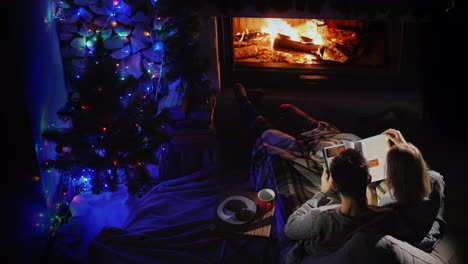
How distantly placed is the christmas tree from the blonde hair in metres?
1.80

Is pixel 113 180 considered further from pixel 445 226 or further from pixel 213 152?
pixel 445 226

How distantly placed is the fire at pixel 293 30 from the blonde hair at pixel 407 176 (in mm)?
2458

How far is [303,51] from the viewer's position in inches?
177

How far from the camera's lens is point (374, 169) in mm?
2469

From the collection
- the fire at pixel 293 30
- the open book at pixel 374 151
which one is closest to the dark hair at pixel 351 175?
the open book at pixel 374 151

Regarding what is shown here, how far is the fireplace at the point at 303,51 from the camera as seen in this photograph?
4301mm

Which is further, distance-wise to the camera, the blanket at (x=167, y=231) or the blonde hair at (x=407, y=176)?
the blanket at (x=167, y=231)

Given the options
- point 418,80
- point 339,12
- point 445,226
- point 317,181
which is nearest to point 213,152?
point 317,181

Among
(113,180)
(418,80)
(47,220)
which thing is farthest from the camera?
(418,80)

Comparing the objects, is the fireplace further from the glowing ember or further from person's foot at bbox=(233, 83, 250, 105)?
person's foot at bbox=(233, 83, 250, 105)

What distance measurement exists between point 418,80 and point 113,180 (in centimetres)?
323

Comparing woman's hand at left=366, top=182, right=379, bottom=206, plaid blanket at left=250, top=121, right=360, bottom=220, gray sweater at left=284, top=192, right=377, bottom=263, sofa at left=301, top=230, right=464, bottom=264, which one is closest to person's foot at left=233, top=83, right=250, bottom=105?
plaid blanket at left=250, top=121, right=360, bottom=220

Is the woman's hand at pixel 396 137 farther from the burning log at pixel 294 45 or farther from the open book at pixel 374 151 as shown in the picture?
the burning log at pixel 294 45

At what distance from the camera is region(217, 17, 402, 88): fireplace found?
430cm
